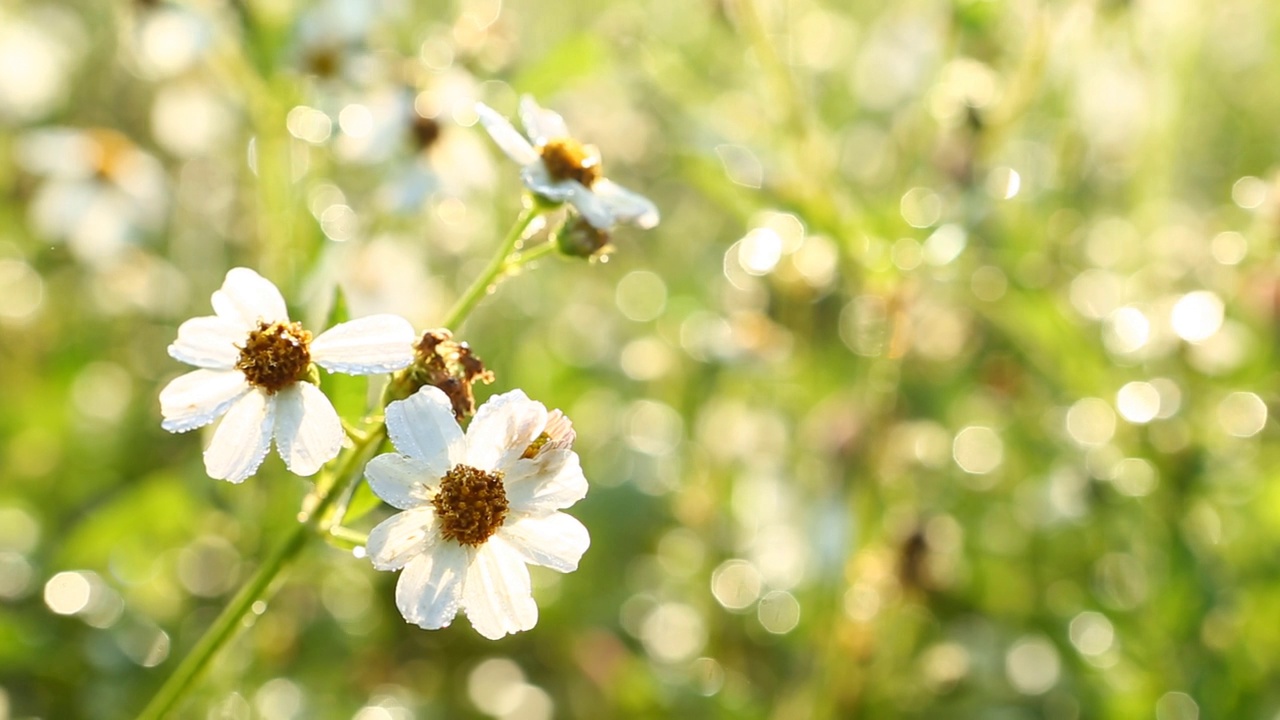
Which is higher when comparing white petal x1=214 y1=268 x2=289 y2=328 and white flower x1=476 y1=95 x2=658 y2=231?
white flower x1=476 y1=95 x2=658 y2=231

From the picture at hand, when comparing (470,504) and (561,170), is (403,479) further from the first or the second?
(561,170)

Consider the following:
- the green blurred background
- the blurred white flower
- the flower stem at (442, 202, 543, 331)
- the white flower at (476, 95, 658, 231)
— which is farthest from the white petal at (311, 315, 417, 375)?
the blurred white flower

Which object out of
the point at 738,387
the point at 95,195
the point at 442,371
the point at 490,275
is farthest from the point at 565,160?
the point at 95,195

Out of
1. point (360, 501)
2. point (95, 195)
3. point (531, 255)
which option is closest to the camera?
point (360, 501)

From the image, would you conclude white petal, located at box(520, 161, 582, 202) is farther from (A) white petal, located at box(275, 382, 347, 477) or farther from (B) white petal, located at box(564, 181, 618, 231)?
(A) white petal, located at box(275, 382, 347, 477)

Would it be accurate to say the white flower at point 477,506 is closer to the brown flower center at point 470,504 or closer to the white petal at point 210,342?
the brown flower center at point 470,504

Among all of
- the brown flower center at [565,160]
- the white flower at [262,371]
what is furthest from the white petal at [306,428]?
the brown flower center at [565,160]
